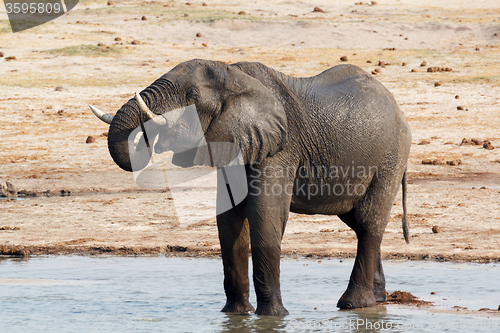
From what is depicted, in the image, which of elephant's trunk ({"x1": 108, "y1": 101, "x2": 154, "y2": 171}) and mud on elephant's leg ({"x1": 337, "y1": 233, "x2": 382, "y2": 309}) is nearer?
elephant's trunk ({"x1": 108, "y1": 101, "x2": 154, "y2": 171})

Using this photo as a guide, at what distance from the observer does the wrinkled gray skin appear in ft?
16.1

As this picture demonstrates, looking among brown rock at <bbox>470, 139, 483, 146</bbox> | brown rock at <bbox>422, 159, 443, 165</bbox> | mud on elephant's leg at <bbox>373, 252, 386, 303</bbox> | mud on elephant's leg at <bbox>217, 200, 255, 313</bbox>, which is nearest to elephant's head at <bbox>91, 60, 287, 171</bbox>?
mud on elephant's leg at <bbox>217, 200, 255, 313</bbox>

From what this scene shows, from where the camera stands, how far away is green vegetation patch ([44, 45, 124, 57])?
21.6 meters

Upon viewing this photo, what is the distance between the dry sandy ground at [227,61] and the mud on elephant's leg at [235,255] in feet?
7.18

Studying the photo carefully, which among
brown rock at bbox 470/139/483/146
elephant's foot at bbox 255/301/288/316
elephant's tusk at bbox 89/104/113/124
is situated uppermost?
elephant's tusk at bbox 89/104/113/124

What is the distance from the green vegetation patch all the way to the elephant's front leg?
17.4 m

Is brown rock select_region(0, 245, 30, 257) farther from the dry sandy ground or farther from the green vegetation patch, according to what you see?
the green vegetation patch

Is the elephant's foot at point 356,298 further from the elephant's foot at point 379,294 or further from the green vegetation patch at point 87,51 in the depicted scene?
the green vegetation patch at point 87,51

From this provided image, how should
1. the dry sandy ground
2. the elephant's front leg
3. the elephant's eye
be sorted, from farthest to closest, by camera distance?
the dry sandy ground
the elephant's front leg
the elephant's eye

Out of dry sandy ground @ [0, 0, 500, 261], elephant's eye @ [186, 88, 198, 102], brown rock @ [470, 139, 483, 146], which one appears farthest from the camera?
brown rock @ [470, 139, 483, 146]

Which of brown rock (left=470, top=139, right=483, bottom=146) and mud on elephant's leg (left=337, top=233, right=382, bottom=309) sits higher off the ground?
brown rock (left=470, top=139, right=483, bottom=146)

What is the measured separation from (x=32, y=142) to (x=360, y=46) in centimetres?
1452

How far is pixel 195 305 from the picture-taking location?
6176mm

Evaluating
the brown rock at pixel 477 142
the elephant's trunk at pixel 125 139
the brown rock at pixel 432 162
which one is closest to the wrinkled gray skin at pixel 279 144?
the elephant's trunk at pixel 125 139
